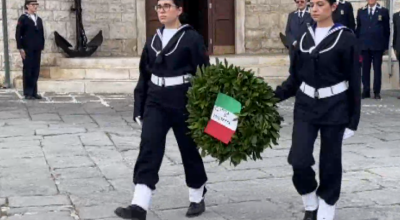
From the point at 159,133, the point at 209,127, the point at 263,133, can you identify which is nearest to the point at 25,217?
the point at 159,133

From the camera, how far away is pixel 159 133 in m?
5.14

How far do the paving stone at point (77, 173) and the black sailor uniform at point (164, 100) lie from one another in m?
1.64

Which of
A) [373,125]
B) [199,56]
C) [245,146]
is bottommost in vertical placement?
[373,125]

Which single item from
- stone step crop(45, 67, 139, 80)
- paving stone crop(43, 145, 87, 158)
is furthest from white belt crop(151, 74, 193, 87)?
stone step crop(45, 67, 139, 80)

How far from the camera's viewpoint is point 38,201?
576cm

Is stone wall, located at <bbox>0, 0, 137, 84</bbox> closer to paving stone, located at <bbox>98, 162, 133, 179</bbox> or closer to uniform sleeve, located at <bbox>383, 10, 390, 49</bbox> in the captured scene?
uniform sleeve, located at <bbox>383, 10, 390, 49</bbox>

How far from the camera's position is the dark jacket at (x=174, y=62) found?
5.17 m

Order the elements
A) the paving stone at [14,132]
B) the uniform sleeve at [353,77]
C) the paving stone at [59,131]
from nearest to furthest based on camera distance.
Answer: the uniform sleeve at [353,77] → the paving stone at [14,132] → the paving stone at [59,131]

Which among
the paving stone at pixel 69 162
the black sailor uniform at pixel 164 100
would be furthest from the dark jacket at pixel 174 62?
the paving stone at pixel 69 162

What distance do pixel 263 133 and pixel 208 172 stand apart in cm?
201

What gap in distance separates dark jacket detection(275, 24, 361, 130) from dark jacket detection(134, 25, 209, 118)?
0.85 m

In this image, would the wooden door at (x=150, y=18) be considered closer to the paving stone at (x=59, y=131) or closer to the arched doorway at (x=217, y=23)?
the arched doorway at (x=217, y=23)

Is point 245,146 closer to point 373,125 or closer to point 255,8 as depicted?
point 373,125

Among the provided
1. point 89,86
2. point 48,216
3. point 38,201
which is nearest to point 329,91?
point 48,216
